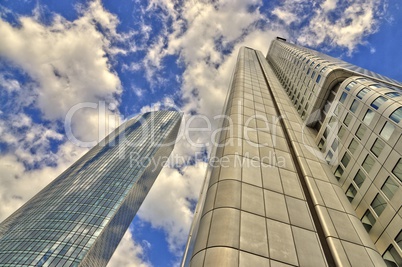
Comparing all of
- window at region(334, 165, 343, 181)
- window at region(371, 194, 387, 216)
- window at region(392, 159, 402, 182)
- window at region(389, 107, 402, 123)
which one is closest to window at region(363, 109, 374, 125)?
window at region(389, 107, 402, 123)

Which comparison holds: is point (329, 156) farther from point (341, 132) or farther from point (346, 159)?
point (346, 159)

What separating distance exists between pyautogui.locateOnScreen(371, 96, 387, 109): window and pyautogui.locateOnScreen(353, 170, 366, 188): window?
218 inches

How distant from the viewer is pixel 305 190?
17.6 m

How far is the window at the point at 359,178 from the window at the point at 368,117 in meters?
4.22

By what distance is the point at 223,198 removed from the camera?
47.1 feet

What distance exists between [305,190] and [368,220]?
5.78 metres

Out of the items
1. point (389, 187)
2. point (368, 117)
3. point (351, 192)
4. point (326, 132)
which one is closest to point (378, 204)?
point (389, 187)

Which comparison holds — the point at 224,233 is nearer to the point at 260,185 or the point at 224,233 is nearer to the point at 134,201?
Answer: the point at 260,185

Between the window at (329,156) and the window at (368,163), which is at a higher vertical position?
the window at (368,163)

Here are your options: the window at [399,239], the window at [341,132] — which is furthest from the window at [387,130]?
the window at [399,239]

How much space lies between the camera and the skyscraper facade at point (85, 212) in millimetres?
100938

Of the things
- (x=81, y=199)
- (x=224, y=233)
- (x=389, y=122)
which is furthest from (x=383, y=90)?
(x=81, y=199)

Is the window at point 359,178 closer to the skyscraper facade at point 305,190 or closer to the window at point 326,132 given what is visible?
the skyscraper facade at point 305,190

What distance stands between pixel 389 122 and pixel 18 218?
161 m
